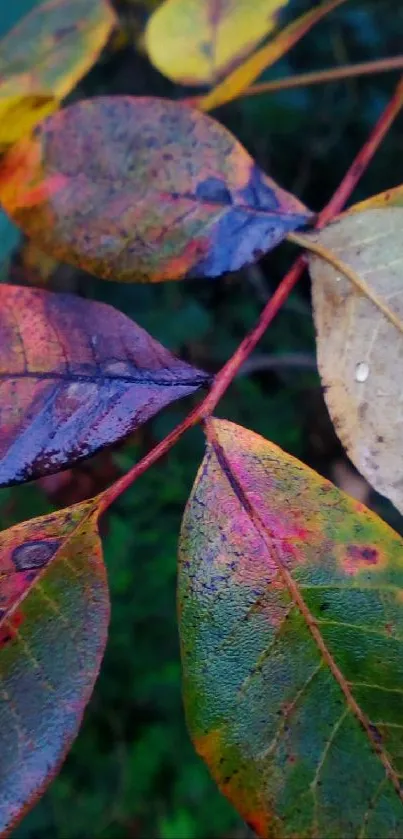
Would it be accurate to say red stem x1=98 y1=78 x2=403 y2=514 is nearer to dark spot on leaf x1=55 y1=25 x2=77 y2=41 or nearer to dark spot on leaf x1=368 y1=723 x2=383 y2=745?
dark spot on leaf x1=368 y1=723 x2=383 y2=745

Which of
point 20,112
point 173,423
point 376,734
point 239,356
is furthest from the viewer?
point 173,423

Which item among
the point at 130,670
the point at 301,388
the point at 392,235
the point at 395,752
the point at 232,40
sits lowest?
the point at 130,670

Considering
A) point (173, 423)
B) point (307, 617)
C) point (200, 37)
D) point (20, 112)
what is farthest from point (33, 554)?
point (173, 423)

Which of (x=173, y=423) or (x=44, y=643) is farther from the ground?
(x=44, y=643)

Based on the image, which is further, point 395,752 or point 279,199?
point 279,199

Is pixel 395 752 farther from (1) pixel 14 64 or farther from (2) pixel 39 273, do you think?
(2) pixel 39 273

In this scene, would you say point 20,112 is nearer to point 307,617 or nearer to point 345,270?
point 345,270

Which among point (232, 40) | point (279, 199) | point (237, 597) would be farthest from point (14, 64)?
point (237, 597)
